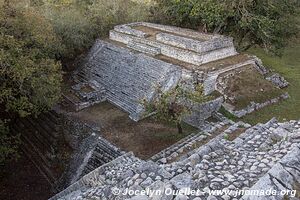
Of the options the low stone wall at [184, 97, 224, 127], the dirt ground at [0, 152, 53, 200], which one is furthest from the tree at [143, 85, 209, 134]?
the dirt ground at [0, 152, 53, 200]

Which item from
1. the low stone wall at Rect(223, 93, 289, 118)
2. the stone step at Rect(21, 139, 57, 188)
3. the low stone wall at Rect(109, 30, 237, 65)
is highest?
the low stone wall at Rect(109, 30, 237, 65)

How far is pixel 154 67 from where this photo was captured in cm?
1677

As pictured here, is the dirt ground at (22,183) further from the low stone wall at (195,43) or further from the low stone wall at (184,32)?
the low stone wall at (184,32)

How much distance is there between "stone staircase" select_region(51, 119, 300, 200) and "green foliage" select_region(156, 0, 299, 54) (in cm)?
1174

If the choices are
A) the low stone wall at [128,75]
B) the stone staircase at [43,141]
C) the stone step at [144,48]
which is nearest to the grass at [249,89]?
the low stone wall at [128,75]

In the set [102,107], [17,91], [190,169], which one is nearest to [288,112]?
[102,107]

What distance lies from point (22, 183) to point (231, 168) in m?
9.87

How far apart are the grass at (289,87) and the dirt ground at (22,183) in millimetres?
9391

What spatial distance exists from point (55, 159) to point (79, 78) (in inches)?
267

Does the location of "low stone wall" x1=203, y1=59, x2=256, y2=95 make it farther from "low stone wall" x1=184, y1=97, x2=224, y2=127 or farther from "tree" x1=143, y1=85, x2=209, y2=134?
"tree" x1=143, y1=85, x2=209, y2=134

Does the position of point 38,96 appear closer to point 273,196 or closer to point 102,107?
point 102,107

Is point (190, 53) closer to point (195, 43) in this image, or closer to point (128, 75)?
point (195, 43)

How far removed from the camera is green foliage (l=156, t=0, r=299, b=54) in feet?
63.3

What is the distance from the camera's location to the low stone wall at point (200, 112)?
13945 mm
